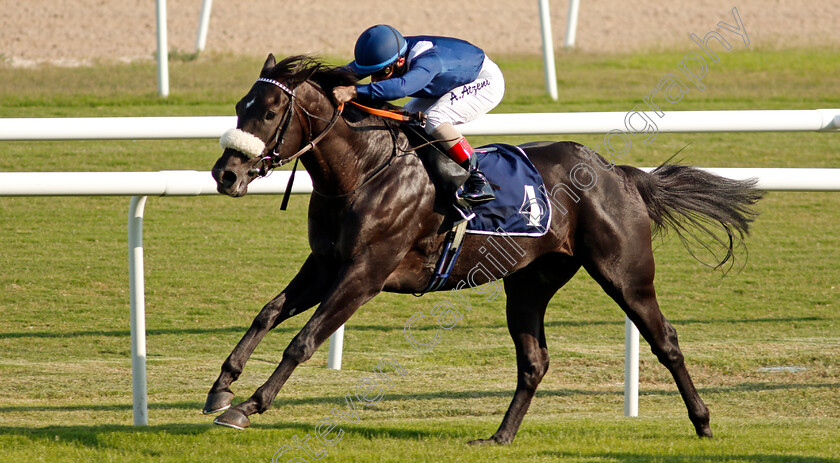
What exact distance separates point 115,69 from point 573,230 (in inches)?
486

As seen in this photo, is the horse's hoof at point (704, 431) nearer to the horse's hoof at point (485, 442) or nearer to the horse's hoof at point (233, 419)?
the horse's hoof at point (485, 442)

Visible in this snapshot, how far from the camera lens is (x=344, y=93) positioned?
3.99 metres

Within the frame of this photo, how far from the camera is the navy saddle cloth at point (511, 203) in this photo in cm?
434

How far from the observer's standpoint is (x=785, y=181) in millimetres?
5129

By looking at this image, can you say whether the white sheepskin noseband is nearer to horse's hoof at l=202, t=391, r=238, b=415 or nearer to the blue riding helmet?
the blue riding helmet

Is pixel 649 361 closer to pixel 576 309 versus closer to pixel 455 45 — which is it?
pixel 576 309

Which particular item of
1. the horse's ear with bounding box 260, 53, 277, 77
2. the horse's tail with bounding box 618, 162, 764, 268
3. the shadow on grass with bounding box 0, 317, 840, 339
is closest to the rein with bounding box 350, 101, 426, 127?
the horse's ear with bounding box 260, 53, 277, 77

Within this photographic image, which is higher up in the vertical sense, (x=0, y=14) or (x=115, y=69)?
(x=0, y=14)

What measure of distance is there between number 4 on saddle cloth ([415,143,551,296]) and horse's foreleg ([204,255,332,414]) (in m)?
0.50

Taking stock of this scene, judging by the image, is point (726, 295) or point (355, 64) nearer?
point (355, 64)

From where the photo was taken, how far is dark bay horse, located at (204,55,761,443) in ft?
12.5

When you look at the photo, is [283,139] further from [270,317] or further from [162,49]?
[162,49]

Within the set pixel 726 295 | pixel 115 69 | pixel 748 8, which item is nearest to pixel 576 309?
pixel 726 295

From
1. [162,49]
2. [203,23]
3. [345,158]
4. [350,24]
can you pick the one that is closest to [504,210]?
[345,158]
